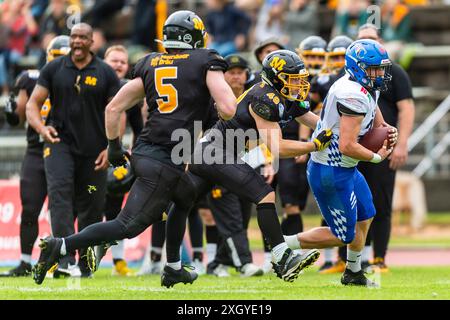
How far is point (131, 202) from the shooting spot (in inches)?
342

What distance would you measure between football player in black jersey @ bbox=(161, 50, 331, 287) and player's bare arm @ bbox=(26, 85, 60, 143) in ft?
6.29

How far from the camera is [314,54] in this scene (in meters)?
12.1

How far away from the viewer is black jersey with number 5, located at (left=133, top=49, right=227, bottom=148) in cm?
875

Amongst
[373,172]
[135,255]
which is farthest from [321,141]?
[135,255]

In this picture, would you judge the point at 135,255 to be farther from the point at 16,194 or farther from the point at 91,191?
the point at 91,191

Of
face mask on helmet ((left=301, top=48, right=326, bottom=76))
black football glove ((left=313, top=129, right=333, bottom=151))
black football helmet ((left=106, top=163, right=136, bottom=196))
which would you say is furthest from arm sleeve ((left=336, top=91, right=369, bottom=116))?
black football helmet ((left=106, top=163, right=136, bottom=196))

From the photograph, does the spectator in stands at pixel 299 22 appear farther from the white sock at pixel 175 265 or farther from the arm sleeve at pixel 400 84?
the white sock at pixel 175 265

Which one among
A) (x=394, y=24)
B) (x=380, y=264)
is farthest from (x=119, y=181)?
(x=394, y=24)

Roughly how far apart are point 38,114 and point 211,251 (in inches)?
103

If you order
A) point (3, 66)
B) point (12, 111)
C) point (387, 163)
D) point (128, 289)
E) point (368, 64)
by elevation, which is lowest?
point (128, 289)

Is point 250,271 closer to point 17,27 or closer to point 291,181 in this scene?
point 291,181

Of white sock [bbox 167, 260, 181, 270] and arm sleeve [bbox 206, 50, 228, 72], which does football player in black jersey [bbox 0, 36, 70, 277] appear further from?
arm sleeve [bbox 206, 50, 228, 72]

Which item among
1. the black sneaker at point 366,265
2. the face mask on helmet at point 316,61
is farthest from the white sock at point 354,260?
the face mask on helmet at point 316,61
